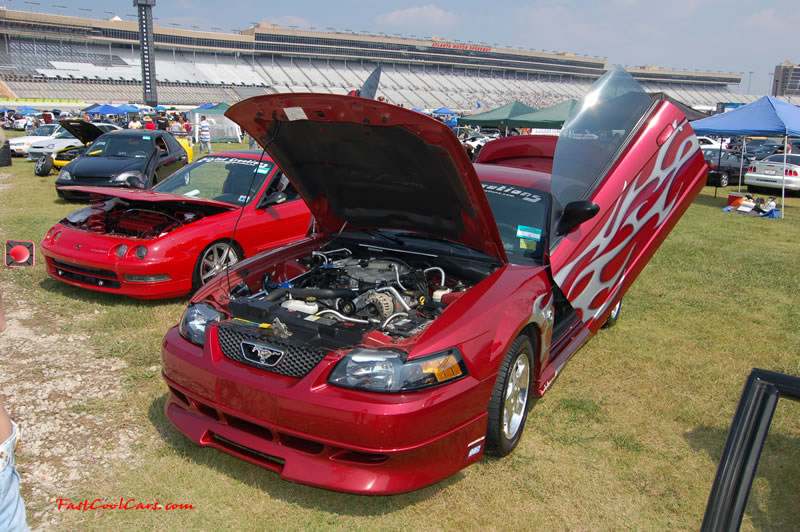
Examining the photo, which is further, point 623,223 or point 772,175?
point 772,175

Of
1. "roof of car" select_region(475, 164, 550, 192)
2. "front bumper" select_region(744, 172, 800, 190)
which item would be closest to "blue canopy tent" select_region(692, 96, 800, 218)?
"front bumper" select_region(744, 172, 800, 190)

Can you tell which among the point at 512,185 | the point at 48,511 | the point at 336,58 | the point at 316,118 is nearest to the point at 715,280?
the point at 512,185

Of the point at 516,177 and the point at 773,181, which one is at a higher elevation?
the point at 516,177

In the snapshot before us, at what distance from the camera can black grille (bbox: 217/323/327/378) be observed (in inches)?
107

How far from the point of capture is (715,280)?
22.5ft

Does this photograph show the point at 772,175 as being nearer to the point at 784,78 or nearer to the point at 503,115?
the point at 503,115

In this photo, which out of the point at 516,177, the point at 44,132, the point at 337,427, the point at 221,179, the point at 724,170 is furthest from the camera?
the point at 44,132

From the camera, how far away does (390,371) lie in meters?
2.60

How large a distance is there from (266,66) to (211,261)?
89.6m

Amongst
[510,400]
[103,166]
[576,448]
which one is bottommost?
[576,448]

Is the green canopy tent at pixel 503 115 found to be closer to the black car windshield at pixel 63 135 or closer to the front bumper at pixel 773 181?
the front bumper at pixel 773 181

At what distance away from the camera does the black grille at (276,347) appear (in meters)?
2.72

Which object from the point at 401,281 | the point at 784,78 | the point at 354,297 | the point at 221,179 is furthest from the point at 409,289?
the point at 784,78

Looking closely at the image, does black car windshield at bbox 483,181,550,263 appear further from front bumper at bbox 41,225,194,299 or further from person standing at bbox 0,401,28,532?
front bumper at bbox 41,225,194,299
